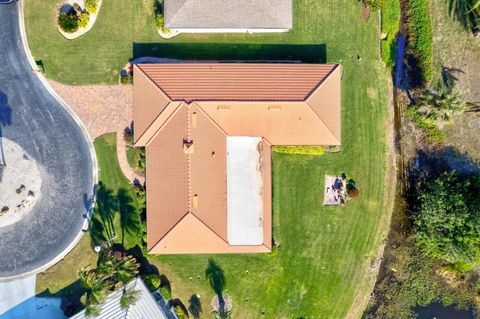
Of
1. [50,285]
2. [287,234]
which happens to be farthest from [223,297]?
[50,285]

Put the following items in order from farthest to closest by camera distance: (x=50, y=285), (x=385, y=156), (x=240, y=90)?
(x=385, y=156)
(x=50, y=285)
(x=240, y=90)

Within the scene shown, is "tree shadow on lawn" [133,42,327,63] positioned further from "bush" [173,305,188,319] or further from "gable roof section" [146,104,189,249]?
"bush" [173,305,188,319]

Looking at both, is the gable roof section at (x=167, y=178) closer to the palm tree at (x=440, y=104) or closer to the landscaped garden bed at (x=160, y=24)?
the landscaped garden bed at (x=160, y=24)

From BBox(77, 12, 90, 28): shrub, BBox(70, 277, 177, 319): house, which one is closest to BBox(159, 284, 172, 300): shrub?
BBox(70, 277, 177, 319): house

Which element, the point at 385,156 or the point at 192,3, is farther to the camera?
the point at 385,156

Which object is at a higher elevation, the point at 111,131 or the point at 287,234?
the point at 111,131

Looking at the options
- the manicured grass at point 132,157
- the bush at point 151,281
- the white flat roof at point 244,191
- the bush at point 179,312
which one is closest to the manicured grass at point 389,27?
the white flat roof at point 244,191

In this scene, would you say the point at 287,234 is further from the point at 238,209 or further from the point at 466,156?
the point at 466,156

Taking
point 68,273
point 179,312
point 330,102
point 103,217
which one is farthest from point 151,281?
point 330,102
